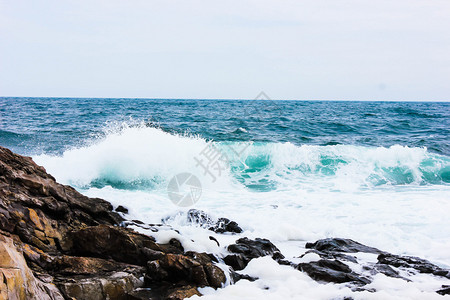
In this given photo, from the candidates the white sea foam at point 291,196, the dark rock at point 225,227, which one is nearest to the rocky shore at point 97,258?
the white sea foam at point 291,196

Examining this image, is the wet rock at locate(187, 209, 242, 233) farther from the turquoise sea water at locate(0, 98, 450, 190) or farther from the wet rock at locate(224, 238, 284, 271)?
the turquoise sea water at locate(0, 98, 450, 190)

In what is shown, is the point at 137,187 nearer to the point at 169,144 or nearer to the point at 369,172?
the point at 169,144

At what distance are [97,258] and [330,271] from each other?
242cm

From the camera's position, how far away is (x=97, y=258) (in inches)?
134

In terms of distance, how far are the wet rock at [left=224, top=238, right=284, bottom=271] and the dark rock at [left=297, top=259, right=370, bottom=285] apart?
48cm

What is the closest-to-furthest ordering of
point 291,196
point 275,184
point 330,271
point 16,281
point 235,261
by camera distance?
1. point 16,281
2. point 330,271
3. point 235,261
4. point 291,196
5. point 275,184

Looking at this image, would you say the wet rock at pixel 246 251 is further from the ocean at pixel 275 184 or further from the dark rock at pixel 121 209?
the dark rock at pixel 121 209

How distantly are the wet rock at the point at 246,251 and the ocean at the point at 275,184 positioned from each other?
0.52ft

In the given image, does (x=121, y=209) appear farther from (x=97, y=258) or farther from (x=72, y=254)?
(x=97, y=258)

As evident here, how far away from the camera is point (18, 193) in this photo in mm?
3689

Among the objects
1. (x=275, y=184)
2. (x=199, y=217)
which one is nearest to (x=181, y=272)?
(x=199, y=217)

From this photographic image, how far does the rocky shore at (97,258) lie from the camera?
9.32ft

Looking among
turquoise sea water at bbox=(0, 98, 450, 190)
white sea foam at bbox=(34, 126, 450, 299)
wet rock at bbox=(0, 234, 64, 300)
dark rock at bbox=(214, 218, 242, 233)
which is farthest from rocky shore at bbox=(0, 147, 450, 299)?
turquoise sea water at bbox=(0, 98, 450, 190)

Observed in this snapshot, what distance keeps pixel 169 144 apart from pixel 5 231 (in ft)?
26.8
